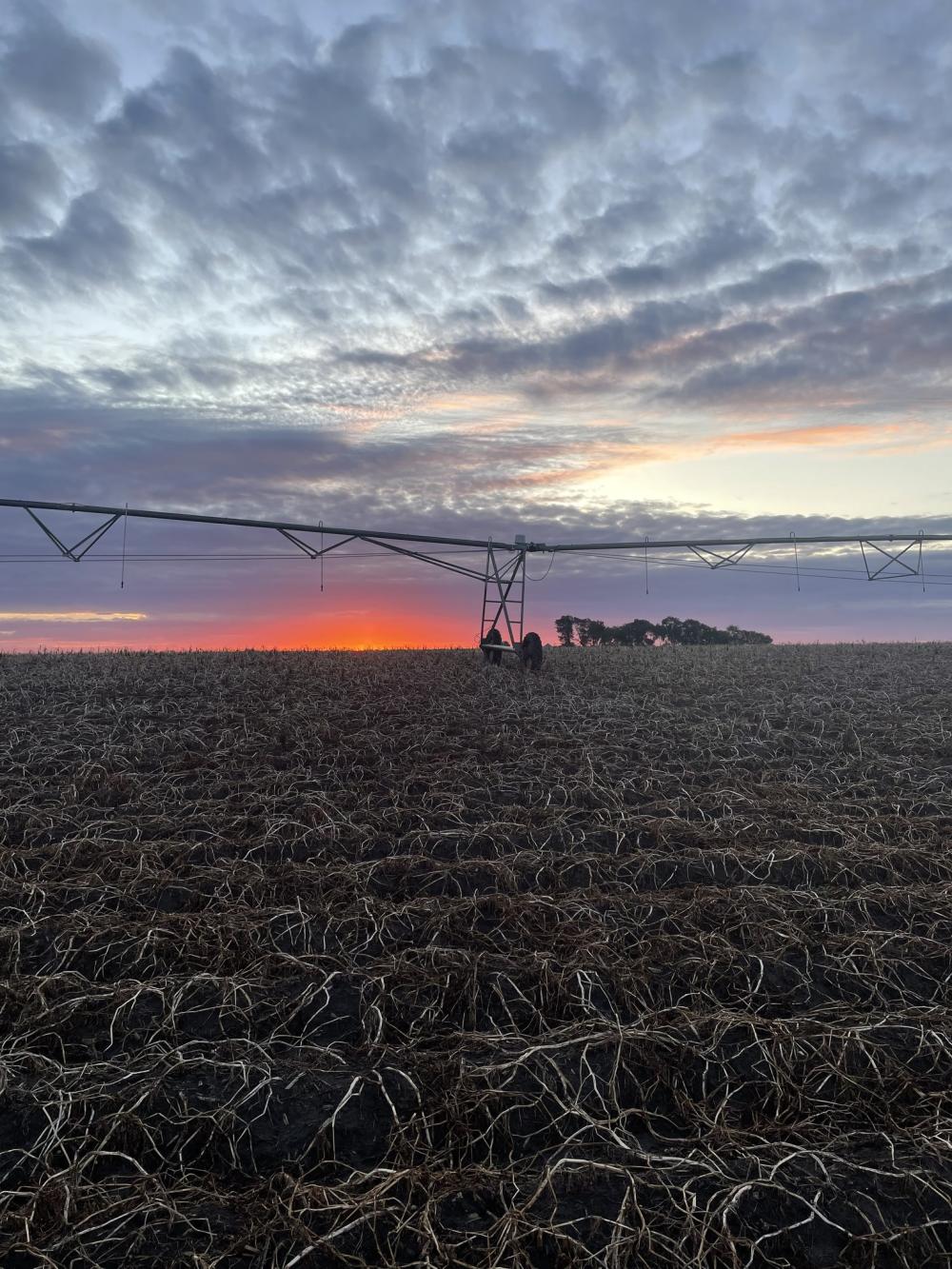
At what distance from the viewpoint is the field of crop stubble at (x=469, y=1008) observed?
11.7 ft

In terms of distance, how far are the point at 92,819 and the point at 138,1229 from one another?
613 centimetres

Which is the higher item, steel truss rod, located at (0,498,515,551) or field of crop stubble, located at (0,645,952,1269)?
steel truss rod, located at (0,498,515,551)

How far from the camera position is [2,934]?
20.2ft

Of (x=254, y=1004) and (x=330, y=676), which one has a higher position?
(x=330, y=676)

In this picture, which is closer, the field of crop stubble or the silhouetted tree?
the field of crop stubble

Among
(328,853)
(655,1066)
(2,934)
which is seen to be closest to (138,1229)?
(655,1066)

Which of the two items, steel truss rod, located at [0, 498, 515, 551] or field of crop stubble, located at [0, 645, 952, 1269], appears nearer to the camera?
field of crop stubble, located at [0, 645, 952, 1269]

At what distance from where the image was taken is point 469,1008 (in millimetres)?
5219

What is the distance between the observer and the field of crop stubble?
357 centimetres

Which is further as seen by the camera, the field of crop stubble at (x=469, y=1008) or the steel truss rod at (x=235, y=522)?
the steel truss rod at (x=235, y=522)

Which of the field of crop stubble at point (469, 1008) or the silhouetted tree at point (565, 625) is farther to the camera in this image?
the silhouetted tree at point (565, 625)

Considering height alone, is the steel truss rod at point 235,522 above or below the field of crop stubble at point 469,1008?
above

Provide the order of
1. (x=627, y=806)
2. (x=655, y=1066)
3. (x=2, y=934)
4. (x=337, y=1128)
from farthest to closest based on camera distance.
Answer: (x=627, y=806) → (x=2, y=934) → (x=655, y=1066) → (x=337, y=1128)

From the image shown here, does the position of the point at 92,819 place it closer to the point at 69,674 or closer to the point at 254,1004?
the point at 254,1004
